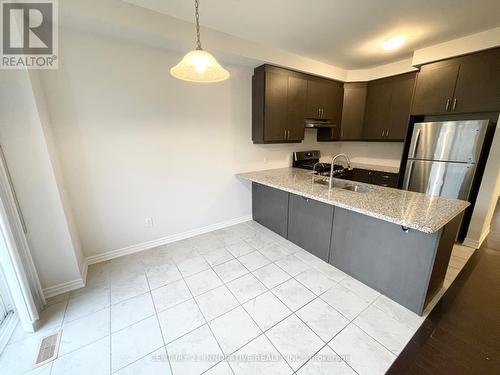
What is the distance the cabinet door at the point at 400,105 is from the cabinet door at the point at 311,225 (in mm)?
2089

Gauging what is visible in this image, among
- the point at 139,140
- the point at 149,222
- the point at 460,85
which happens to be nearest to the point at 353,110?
the point at 460,85

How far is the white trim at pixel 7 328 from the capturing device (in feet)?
4.90

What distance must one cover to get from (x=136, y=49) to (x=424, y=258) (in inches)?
134

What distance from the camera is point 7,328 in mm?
1594

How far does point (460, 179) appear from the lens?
2568mm

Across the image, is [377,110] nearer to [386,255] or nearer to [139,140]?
[386,255]

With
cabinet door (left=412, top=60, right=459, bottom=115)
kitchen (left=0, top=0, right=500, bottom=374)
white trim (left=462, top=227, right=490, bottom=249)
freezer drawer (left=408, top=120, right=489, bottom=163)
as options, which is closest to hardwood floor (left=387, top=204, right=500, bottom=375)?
kitchen (left=0, top=0, right=500, bottom=374)

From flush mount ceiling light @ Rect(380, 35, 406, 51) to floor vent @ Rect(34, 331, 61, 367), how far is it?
4.37 m

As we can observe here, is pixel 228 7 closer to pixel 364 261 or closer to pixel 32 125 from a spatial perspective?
pixel 32 125

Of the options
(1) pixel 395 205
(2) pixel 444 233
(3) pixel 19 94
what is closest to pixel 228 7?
(3) pixel 19 94

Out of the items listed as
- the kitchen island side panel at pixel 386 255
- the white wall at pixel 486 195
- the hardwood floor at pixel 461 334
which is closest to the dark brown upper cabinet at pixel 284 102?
the kitchen island side panel at pixel 386 255

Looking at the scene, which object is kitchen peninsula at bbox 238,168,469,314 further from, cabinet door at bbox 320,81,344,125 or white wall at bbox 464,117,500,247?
cabinet door at bbox 320,81,344,125

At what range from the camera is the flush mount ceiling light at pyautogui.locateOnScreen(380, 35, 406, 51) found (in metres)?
2.46

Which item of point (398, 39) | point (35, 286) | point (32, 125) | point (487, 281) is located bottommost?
point (487, 281)
